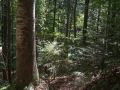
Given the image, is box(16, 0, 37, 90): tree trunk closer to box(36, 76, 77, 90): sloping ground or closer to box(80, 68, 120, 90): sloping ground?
box(36, 76, 77, 90): sloping ground

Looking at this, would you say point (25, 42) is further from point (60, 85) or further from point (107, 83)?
point (60, 85)

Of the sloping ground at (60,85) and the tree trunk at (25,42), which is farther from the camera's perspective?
the sloping ground at (60,85)

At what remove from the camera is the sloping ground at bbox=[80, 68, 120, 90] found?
656cm

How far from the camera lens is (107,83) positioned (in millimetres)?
6758

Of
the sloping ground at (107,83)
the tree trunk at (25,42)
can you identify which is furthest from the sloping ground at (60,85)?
the sloping ground at (107,83)

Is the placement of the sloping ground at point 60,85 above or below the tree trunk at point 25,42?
below

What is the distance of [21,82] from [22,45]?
3.48 feet

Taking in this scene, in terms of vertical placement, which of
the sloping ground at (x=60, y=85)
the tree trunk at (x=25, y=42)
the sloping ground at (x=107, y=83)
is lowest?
the sloping ground at (x=60, y=85)

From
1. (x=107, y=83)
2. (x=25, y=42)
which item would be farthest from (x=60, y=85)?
(x=25, y=42)

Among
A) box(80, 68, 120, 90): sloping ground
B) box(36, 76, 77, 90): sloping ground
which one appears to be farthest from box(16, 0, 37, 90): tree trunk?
box(80, 68, 120, 90): sloping ground

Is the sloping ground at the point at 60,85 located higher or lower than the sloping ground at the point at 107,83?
lower

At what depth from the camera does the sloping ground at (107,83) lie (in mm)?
6565

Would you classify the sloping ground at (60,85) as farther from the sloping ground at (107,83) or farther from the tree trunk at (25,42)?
the sloping ground at (107,83)

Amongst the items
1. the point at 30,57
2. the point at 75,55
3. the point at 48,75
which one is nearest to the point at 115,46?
the point at 30,57
